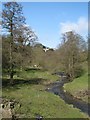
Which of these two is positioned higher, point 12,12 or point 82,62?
point 12,12

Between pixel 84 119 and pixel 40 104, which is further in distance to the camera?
pixel 40 104

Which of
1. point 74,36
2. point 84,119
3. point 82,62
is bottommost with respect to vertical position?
point 84,119

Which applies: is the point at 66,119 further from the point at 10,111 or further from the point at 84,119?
the point at 10,111

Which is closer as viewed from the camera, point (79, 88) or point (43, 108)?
point (43, 108)

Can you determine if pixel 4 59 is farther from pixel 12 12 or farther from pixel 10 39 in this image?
pixel 12 12

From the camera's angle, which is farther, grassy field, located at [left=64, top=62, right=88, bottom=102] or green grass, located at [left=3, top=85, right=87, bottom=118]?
grassy field, located at [left=64, top=62, right=88, bottom=102]

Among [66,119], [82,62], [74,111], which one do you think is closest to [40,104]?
[74,111]

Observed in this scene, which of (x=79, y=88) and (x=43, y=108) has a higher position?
(x=79, y=88)

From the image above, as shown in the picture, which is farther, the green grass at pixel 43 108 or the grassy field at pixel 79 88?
the grassy field at pixel 79 88

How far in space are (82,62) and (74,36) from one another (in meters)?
6.93

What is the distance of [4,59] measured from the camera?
145 ft

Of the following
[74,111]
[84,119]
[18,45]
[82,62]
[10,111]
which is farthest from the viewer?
[82,62]

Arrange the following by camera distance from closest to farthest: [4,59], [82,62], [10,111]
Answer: [10,111]
[4,59]
[82,62]

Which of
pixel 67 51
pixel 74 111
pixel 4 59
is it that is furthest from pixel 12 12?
pixel 74 111
